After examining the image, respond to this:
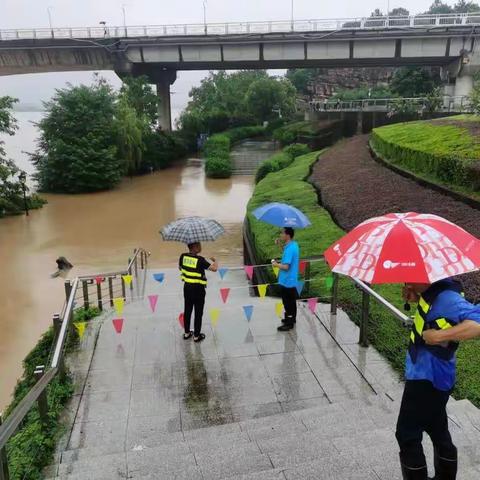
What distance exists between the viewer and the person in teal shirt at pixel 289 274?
643cm

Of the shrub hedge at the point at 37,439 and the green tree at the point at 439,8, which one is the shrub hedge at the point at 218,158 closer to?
the shrub hedge at the point at 37,439

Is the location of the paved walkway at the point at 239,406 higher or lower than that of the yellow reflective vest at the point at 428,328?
lower

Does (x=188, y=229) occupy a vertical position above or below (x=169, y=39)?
below

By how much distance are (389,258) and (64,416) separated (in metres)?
3.67

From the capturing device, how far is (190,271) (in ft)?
20.2

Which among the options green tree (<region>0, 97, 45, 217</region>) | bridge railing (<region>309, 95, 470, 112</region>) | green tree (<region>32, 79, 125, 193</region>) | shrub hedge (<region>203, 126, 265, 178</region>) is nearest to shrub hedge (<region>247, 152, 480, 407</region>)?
green tree (<region>0, 97, 45, 217</region>)

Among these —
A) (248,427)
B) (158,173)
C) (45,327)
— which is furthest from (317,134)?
(248,427)

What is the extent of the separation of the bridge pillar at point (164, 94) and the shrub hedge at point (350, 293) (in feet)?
103

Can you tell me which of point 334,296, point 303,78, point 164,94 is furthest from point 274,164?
point 303,78

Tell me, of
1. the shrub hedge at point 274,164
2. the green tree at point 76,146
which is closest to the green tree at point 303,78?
the shrub hedge at point 274,164

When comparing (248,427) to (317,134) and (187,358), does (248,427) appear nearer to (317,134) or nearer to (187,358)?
(187,358)

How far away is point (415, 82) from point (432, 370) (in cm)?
4893

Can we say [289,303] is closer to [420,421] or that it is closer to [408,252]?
[420,421]

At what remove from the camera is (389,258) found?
2.85 metres
